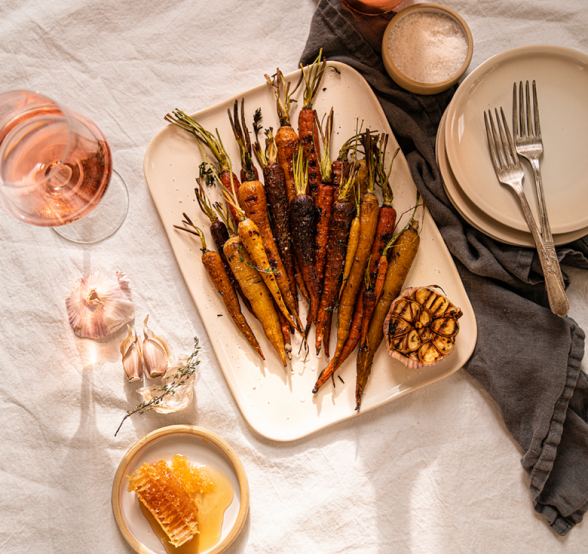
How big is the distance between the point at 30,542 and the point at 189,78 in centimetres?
170

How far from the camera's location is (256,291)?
1407 mm

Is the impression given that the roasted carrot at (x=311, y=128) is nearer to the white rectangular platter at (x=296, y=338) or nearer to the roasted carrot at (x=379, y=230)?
the white rectangular platter at (x=296, y=338)

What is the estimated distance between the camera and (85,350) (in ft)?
4.99

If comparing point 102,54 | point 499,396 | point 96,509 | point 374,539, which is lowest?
point 374,539

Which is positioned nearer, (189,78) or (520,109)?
(520,109)

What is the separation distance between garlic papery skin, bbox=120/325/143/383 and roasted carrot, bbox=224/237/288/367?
0.41m

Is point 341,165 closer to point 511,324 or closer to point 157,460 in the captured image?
point 511,324

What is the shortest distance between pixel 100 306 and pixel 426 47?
1.37m

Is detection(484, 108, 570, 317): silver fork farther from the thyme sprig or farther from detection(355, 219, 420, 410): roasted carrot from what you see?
the thyme sprig

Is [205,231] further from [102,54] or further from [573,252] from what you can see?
[573,252]

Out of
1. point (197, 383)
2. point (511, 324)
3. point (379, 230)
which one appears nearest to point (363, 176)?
point (379, 230)

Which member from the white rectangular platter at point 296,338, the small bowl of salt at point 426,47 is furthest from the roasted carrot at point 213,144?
the small bowl of salt at point 426,47

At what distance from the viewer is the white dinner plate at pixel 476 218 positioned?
141cm

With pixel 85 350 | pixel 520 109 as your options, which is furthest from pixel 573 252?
pixel 85 350
